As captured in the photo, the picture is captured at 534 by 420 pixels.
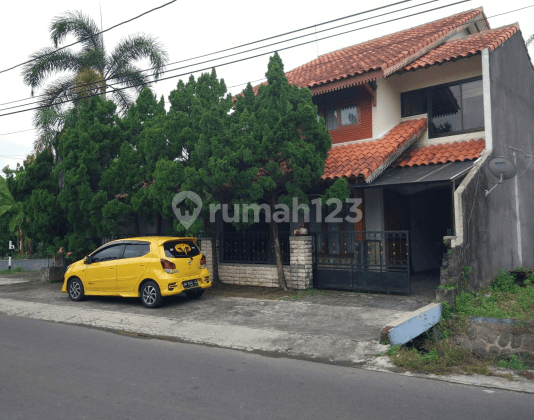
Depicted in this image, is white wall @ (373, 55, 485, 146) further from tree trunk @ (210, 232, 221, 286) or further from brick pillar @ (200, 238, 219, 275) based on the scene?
brick pillar @ (200, 238, 219, 275)

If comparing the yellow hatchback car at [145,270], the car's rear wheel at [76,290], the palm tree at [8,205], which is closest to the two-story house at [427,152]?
the yellow hatchback car at [145,270]

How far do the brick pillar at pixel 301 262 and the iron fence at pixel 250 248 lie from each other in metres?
0.82

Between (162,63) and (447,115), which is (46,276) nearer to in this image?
(162,63)

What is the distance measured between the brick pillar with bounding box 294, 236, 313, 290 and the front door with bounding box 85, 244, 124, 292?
432cm

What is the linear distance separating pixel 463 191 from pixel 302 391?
655cm

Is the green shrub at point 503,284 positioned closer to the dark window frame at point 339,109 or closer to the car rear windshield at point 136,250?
the dark window frame at point 339,109

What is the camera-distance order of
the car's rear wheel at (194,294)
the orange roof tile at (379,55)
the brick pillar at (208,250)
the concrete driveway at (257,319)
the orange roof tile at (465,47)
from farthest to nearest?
the brick pillar at (208,250) → the orange roof tile at (379,55) → the orange roof tile at (465,47) → the car's rear wheel at (194,294) → the concrete driveway at (257,319)

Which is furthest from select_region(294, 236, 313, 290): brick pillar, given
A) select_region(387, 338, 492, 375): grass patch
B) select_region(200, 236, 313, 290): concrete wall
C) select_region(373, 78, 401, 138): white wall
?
select_region(387, 338, 492, 375): grass patch

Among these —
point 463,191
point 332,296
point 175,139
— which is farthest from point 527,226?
point 175,139

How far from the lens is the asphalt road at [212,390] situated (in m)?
4.78

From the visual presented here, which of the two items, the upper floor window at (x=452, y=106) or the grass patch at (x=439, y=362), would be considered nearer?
the grass patch at (x=439, y=362)

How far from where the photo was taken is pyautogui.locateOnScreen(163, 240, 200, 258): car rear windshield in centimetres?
1072

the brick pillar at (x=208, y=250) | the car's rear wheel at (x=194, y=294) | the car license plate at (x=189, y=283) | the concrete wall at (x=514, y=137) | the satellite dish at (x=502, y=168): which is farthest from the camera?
the brick pillar at (x=208, y=250)

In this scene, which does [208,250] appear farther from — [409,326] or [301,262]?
[409,326]
